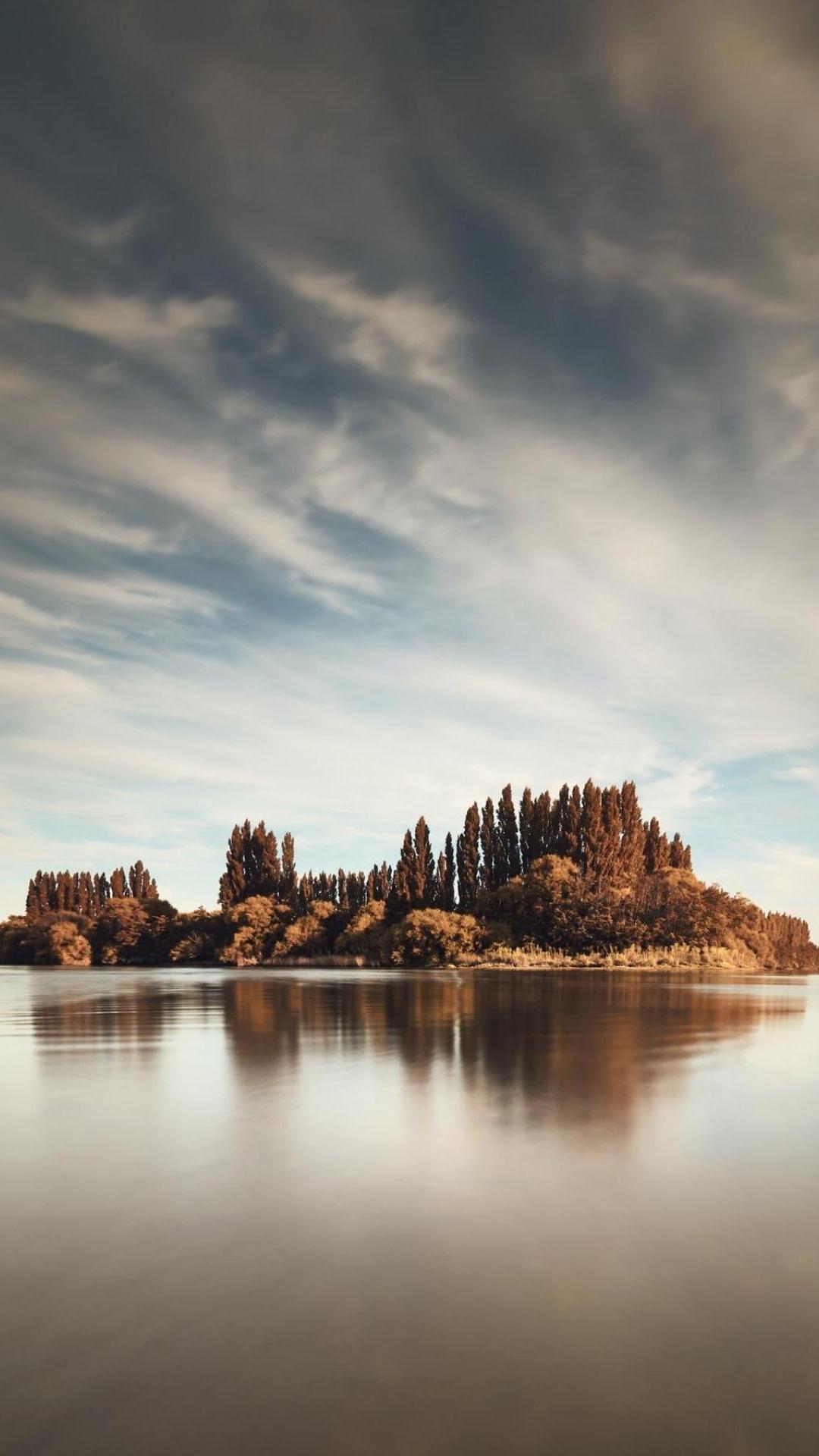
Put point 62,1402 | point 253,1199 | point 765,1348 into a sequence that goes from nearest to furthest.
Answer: point 62,1402, point 765,1348, point 253,1199

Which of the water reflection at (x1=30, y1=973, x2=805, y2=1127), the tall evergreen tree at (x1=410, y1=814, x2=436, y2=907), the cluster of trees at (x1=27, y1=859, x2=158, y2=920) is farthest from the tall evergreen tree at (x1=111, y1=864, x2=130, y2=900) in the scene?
the water reflection at (x1=30, y1=973, x2=805, y2=1127)

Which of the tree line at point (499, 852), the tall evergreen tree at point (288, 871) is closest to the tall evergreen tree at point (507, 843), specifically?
the tree line at point (499, 852)

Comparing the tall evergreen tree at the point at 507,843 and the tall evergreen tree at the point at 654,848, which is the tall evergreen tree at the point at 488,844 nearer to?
the tall evergreen tree at the point at 507,843

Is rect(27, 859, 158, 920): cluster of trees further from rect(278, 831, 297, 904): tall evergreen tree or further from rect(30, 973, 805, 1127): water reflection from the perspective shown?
rect(30, 973, 805, 1127): water reflection

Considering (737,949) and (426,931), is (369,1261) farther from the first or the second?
(737,949)

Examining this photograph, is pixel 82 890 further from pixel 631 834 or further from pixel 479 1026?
pixel 479 1026

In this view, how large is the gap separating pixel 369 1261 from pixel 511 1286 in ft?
2.11

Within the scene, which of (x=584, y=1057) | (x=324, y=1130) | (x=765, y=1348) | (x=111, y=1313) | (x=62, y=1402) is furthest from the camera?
(x=584, y=1057)

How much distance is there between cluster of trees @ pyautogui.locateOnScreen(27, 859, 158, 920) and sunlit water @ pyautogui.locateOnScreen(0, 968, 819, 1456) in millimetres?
80874

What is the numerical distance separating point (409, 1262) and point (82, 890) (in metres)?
89.9

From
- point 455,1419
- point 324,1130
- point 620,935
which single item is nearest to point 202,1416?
point 455,1419

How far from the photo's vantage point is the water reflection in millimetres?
8383

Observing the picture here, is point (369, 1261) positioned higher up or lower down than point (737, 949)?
higher up

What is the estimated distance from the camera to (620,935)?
44.0 meters
